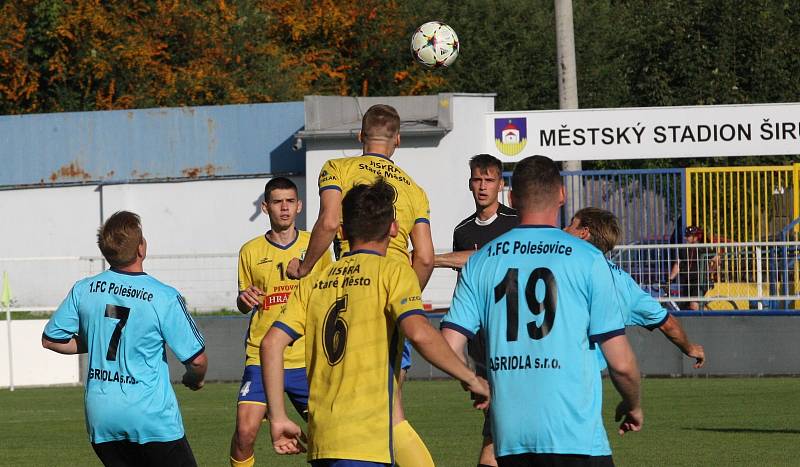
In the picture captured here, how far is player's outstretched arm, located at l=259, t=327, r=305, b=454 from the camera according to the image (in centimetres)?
583

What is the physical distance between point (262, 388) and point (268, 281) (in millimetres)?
763

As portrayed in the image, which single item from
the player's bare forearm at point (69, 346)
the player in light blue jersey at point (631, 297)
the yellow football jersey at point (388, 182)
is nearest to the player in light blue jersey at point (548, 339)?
the player in light blue jersey at point (631, 297)

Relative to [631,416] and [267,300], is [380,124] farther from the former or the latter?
[631,416]

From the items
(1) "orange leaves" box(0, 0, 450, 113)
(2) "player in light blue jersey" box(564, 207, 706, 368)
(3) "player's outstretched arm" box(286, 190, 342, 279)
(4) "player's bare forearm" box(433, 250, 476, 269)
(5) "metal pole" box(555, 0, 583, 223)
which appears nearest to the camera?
(2) "player in light blue jersey" box(564, 207, 706, 368)

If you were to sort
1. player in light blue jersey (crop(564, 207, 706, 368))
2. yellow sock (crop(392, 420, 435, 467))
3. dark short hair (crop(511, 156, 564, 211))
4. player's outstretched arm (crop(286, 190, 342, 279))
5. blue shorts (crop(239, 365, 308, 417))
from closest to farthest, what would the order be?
dark short hair (crop(511, 156, 564, 211))
player in light blue jersey (crop(564, 207, 706, 368))
yellow sock (crop(392, 420, 435, 467))
player's outstretched arm (crop(286, 190, 342, 279))
blue shorts (crop(239, 365, 308, 417))

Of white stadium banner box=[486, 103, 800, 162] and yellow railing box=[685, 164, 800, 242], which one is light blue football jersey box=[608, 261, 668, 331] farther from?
white stadium banner box=[486, 103, 800, 162]

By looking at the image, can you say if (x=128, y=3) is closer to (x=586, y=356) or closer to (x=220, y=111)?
(x=220, y=111)

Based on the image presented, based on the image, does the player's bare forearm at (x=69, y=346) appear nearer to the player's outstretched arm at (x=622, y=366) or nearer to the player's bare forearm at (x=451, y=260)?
the player's bare forearm at (x=451, y=260)

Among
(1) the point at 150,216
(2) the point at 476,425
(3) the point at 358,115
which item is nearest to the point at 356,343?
(2) the point at 476,425

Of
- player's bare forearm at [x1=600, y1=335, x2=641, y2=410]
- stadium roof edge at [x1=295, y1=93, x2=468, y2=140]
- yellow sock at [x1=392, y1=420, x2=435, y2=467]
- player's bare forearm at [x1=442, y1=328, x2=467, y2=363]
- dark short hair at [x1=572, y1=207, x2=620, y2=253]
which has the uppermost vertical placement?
stadium roof edge at [x1=295, y1=93, x2=468, y2=140]

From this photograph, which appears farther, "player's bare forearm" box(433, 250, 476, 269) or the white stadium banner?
the white stadium banner

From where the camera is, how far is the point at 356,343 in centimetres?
585

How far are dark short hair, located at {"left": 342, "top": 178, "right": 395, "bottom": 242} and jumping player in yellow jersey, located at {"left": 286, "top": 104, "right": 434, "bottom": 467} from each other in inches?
66.1

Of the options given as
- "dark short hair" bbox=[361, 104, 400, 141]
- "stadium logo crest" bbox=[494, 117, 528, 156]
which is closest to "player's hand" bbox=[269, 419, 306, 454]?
"dark short hair" bbox=[361, 104, 400, 141]
